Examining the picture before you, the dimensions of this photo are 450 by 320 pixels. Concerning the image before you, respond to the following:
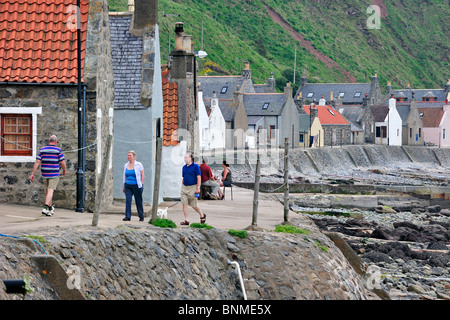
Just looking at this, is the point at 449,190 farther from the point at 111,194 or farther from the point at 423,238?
the point at 111,194

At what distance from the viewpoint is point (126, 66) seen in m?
23.8

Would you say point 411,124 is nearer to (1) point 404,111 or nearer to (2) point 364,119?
(1) point 404,111

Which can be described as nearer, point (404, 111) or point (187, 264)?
point (187, 264)

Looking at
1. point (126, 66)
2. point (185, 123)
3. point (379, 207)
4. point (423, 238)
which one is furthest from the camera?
point (379, 207)

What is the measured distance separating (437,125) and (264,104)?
45033mm

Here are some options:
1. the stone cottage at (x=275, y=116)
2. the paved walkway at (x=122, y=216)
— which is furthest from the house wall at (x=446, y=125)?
the paved walkway at (x=122, y=216)

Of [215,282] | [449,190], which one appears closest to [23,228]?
[215,282]

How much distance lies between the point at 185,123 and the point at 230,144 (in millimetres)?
51196

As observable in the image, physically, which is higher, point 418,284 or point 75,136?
point 75,136

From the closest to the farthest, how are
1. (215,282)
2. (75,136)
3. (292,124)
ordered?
(215,282)
(75,136)
(292,124)

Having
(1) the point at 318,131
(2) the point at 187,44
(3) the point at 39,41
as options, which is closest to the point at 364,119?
(1) the point at 318,131

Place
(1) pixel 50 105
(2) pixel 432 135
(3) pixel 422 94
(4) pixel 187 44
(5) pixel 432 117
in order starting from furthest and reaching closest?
(3) pixel 422 94 < (5) pixel 432 117 < (2) pixel 432 135 < (4) pixel 187 44 < (1) pixel 50 105

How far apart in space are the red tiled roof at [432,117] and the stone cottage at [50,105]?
105967 millimetres

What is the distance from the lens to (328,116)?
98250mm
